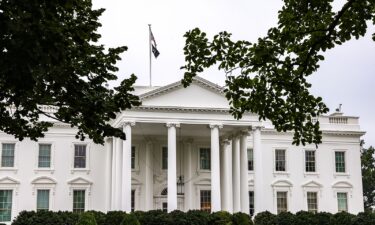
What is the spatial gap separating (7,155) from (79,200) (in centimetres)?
561

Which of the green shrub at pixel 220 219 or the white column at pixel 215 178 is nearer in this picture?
the green shrub at pixel 220 219

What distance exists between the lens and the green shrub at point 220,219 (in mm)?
30344

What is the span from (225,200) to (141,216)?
797 cm

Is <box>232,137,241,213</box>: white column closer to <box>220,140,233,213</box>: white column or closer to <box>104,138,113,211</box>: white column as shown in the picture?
<box>220,140,233,213</box>: white column

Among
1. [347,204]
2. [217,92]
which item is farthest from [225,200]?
[347,204]

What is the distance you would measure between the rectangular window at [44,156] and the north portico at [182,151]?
3.99 metres

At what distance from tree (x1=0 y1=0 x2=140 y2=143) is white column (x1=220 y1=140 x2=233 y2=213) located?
2665 cm

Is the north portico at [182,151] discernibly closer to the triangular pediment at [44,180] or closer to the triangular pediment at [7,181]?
the triangular pediment at [44,180]

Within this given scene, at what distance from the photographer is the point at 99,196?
3725 centimetres

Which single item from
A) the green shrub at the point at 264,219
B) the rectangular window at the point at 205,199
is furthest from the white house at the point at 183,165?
the green shrub at the point at 264,219

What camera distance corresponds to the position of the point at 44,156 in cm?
3672

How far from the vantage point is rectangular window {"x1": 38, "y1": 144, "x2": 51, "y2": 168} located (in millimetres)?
36594

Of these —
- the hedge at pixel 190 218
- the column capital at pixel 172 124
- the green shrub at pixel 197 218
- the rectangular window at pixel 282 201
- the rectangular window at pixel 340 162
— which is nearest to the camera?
the hedge at pixel 190 218

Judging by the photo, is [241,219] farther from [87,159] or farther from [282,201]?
[87,159]
